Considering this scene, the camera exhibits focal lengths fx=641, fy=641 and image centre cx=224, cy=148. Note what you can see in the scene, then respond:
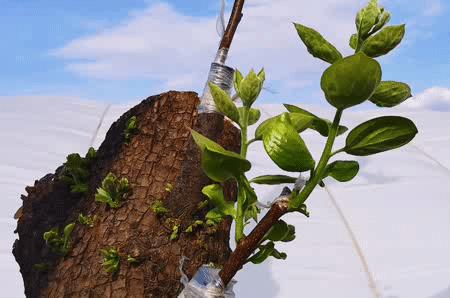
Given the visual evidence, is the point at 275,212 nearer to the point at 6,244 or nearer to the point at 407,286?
the point at 407,286

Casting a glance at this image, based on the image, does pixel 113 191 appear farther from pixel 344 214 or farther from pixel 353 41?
pixel 344 214

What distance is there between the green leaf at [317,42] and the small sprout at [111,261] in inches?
15.2

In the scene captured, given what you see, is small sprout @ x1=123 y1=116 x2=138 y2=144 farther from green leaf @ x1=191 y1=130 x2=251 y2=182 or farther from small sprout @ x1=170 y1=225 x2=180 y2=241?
green leaf @ x1=191 y1=130 x2=251 y2=182

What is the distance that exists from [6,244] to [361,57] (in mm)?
2871

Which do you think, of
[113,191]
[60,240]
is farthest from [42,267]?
[113,191]

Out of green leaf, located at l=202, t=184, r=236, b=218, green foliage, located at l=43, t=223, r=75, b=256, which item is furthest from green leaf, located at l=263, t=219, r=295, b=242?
green foliage, located at l=43, t=223, r=75, b=256

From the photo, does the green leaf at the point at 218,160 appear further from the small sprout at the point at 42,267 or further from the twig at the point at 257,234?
the small sprout at the point at 42,267

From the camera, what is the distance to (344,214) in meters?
3.27

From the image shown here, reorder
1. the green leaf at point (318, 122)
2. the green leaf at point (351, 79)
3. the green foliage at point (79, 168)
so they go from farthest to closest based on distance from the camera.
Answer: the green foliage at point (79, 168) → the green leaf at point (318, 122) → the green leaf at point (351, 79)

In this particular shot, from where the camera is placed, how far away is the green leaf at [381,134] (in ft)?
1.48

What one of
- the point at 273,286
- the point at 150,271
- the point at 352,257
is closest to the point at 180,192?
the point at 150,271

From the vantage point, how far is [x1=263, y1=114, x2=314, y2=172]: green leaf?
1.49 feet

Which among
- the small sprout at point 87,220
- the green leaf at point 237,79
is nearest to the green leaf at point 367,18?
the green leaf at point 237,79

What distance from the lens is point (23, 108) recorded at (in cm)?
431
